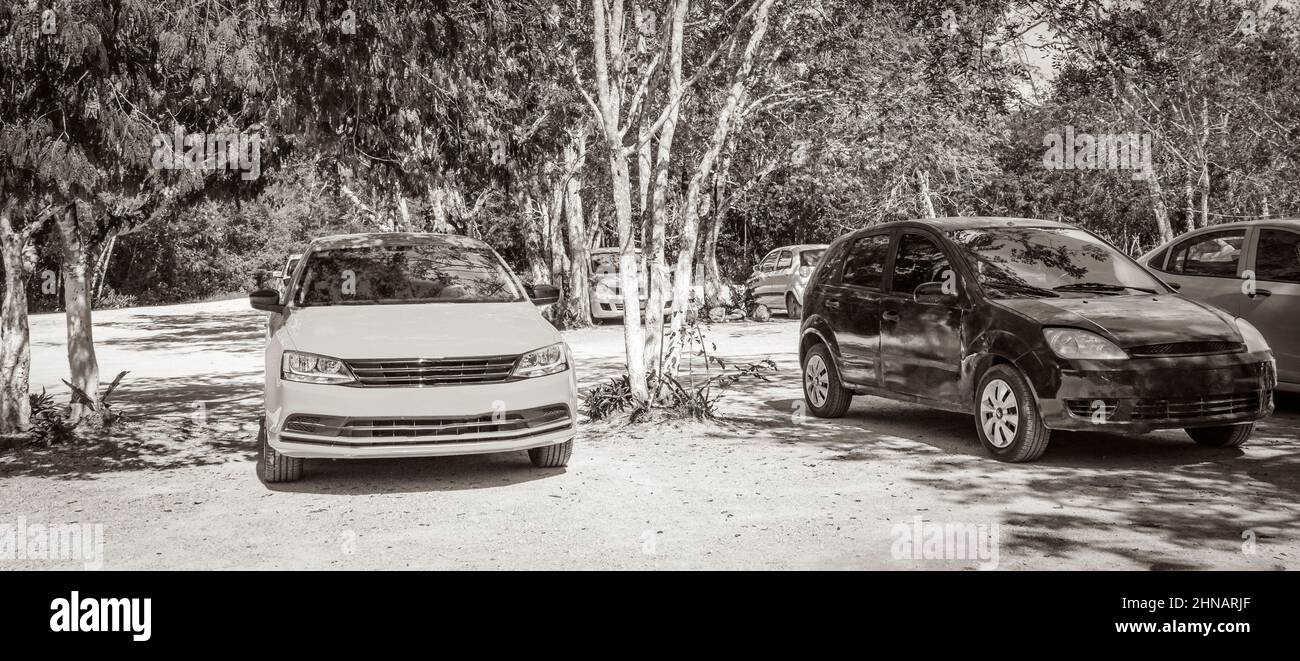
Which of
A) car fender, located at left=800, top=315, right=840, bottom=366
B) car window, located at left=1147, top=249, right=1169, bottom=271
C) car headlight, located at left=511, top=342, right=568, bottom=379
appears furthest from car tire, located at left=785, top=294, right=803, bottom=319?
Result: car headlight, located at left=511, top=342, right=568, bottom=379

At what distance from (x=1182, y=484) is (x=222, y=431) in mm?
8226

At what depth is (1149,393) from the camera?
788cm

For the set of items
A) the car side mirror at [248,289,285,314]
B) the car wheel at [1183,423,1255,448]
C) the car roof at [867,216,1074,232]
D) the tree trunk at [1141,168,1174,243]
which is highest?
the tree trunk at [1141,168,1174,243]

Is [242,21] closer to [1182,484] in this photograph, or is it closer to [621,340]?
[1182,484]

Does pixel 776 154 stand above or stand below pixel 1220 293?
above

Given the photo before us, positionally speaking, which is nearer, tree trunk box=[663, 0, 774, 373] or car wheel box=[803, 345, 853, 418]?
car wheel box=[803, 345, 853, 418]

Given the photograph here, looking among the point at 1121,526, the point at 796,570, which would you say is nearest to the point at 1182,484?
the point at 1121,526

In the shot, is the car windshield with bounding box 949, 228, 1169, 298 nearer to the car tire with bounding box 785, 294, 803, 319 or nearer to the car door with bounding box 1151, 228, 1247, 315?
the car door with bounding box 1151, 228, 1247, 315

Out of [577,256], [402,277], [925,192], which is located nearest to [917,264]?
[402,277]

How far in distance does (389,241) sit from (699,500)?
142 inches

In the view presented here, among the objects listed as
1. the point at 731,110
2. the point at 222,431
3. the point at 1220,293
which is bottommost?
the point at 222,431

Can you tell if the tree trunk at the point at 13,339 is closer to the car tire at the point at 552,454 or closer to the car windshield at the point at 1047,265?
the car tire at the point at 552,454

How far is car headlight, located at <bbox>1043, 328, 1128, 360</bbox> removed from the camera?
7.99 m

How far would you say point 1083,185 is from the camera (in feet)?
115
